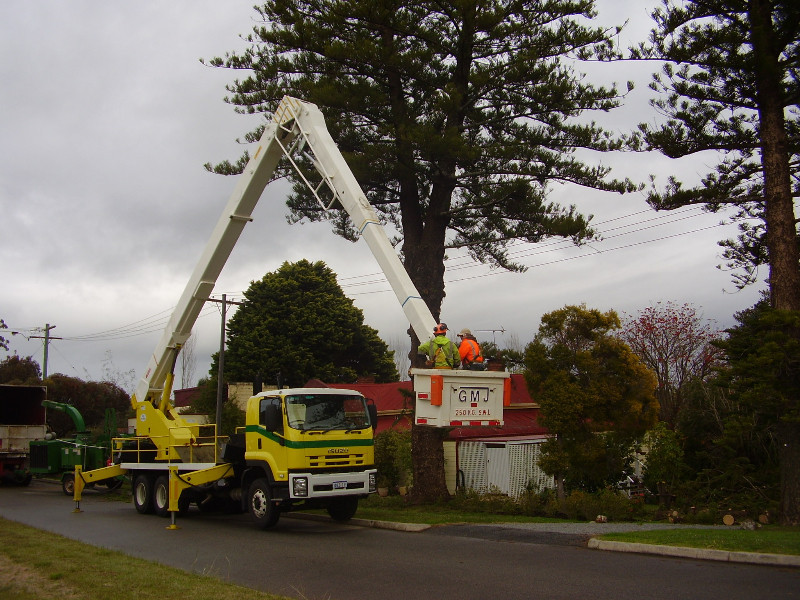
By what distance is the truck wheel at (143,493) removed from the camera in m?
18.1

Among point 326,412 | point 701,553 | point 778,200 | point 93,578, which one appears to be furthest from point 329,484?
point 778,200

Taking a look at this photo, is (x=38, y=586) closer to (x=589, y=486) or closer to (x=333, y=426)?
(x=333, y=426)

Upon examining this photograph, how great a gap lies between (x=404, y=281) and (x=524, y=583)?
499 cm

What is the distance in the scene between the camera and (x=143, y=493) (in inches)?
723

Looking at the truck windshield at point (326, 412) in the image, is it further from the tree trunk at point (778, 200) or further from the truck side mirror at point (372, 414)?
the tree trunk at point (778, 200)

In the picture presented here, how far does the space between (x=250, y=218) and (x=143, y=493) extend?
701 centimetres

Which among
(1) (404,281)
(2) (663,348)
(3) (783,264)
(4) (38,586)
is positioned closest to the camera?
(4) (38,586)

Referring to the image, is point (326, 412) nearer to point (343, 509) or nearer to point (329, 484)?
point (329, 484)

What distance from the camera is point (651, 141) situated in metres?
17.6

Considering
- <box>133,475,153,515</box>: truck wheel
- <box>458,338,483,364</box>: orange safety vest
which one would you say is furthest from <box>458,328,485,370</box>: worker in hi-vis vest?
<box>133,475,153,515</box>: truck wheel

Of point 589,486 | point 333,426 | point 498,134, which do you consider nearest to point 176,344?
point 333,426

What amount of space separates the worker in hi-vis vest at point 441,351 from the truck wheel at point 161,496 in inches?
357

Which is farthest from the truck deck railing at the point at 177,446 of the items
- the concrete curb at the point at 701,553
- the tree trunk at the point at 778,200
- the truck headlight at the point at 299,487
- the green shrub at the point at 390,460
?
the tree trunk at the point at 778,200

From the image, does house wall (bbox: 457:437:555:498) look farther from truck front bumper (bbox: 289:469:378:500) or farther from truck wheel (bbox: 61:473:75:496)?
truck wheel (bbox: 61:473:75:496)
